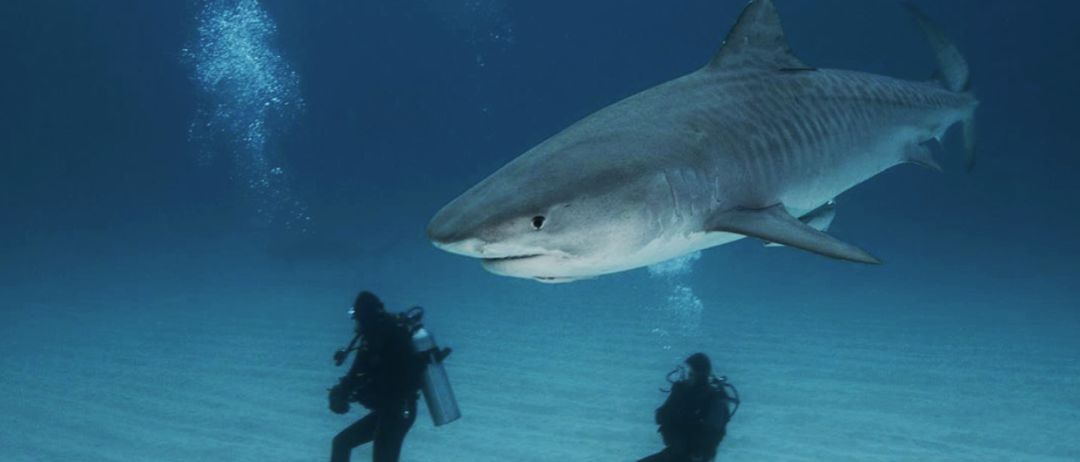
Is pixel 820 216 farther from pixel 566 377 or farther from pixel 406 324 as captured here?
pixel 566 377

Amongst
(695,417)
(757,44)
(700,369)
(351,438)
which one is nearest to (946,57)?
(757,44)

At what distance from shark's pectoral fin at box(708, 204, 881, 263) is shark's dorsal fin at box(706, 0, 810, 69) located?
112 centimetres

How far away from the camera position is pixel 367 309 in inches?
237

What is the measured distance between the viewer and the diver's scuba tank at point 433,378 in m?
6.13

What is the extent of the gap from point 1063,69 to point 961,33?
357 inches

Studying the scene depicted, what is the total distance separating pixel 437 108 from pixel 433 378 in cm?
10490

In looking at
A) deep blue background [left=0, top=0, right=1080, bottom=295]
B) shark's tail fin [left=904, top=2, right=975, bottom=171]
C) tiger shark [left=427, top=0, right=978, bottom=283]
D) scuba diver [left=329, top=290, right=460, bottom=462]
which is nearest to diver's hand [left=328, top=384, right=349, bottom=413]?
scuba diver [left=329, top=290, right=460, bottom=462]

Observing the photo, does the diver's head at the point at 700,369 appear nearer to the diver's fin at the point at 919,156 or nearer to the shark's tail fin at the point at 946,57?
the diver's fin at the point at 919,156

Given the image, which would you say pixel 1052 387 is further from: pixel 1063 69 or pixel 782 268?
pixel 1063 69

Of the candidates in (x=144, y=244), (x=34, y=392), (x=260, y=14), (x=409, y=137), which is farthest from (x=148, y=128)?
(x=34, y=392)

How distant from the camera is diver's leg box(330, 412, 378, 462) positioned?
20.9 ft

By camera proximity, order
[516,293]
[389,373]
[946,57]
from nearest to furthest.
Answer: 1. [389,373]
2. [946,57]
3. [516,293]

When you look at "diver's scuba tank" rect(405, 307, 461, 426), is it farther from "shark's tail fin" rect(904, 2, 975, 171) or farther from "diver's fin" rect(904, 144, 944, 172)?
"shark's tail fin" rect(904, 2, 975, 171)

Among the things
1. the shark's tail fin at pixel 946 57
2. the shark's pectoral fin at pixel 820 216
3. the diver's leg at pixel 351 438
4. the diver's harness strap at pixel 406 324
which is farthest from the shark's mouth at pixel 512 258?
the shark's tail fin at pixel 946 57
